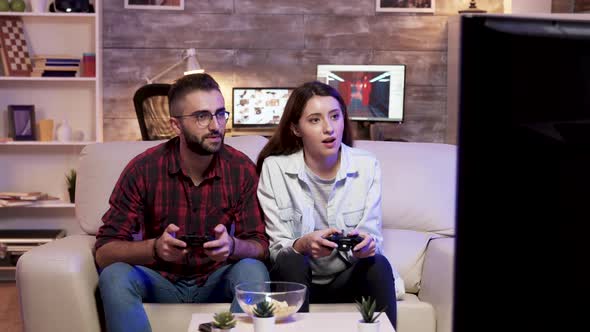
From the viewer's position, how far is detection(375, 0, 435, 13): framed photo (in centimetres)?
607

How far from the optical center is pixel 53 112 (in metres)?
5.82

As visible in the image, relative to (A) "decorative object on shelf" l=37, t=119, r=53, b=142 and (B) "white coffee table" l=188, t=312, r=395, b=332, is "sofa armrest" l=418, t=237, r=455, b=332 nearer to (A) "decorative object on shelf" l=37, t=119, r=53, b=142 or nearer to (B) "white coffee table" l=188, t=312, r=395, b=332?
(B) "white coffee table" l=188, t=312, r=395, b=332

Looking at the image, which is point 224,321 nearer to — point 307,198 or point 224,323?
point 224,323

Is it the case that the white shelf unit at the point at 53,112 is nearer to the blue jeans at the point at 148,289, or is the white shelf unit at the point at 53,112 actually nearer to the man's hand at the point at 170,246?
the blue jeans at the point at 148,289

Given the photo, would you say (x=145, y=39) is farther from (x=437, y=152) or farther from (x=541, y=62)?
(x=541, y=62)

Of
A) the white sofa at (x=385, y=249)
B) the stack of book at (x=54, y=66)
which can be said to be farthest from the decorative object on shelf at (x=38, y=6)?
the white sofa at (x=385, y=249)

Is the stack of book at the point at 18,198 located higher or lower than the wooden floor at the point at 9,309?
higher

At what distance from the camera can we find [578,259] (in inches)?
18.4

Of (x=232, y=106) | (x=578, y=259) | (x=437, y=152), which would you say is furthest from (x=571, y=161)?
(x=232, y=106)

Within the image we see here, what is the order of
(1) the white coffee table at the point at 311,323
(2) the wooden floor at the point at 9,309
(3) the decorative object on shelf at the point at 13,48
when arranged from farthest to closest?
(3) the decorative object on shelf at the point at 13,48, (2) the wooden floor at the point at 9,309, (1) the white coffee table at the point at 311,323

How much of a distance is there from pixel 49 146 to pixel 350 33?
2238 mm

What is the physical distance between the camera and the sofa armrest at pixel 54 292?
2301 mm

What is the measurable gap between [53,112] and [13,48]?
1.64 ft

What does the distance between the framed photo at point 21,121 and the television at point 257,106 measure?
135 cm
